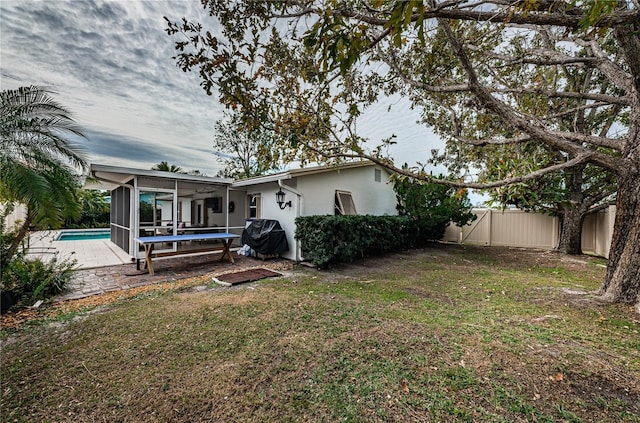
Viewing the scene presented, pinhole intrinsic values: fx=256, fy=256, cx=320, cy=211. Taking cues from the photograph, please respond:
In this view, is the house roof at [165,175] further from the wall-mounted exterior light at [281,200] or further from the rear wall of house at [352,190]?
the wall-mounted exterior light at [281,200]

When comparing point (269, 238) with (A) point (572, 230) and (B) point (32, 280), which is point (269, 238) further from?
(A) point (572, 230)

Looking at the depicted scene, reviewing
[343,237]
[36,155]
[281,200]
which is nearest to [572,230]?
[343,237]

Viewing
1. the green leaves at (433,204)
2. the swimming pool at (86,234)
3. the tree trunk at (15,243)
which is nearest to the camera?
the tree trunk at (15,243)

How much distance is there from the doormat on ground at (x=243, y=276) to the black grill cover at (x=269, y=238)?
4.70 feet

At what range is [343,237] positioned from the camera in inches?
307

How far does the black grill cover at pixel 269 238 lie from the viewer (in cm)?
851

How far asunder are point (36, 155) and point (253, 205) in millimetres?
6777

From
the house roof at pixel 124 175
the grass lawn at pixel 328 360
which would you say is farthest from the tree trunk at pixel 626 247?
the house roof at pixel 124 175

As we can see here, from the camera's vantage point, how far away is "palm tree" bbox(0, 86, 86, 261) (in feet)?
12.8

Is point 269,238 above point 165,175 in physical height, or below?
below

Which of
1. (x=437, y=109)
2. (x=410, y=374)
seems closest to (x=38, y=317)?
(x=410, y=374)

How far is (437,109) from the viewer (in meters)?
8.08

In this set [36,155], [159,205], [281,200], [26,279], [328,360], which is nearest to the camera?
[328,360]

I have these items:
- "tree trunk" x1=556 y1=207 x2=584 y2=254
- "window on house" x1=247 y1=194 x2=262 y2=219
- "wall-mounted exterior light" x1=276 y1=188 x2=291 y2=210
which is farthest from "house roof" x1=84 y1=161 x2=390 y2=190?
"tree trunk" x1=556 y1=207 x2=584 y2=254
